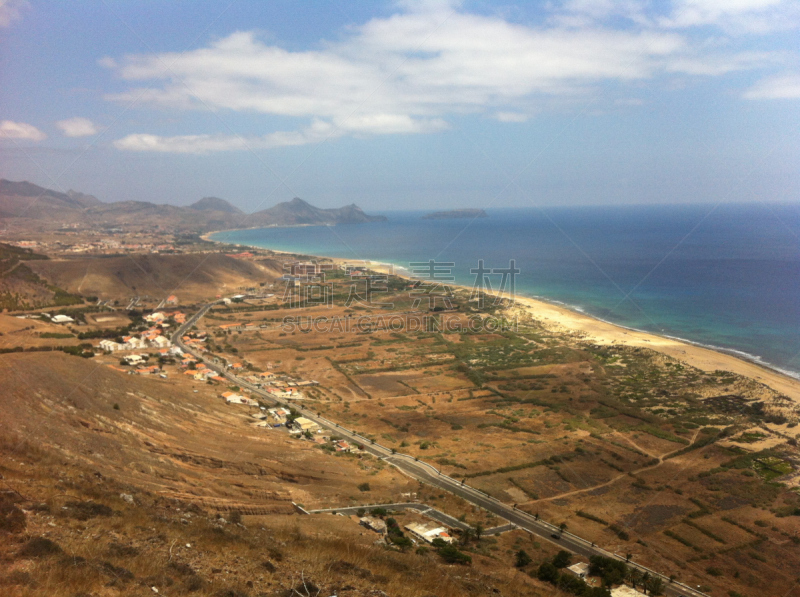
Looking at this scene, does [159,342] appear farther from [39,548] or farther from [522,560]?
[39,548]

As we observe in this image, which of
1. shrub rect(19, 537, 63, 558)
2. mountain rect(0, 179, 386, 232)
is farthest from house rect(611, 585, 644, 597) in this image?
mountain rect(0, 179, 386, 232)

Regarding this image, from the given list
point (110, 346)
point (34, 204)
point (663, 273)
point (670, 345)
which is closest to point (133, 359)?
point (110, 346)

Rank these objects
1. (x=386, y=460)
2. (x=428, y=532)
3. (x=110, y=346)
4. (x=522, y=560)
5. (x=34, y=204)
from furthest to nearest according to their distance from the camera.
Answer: (x=34, y=204) < (x=110, y=346) < (x=386, y=460) < (x=428, y=532) < (x=522, y=560)

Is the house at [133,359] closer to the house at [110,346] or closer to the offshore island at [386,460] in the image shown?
the offshore island at [386,460]

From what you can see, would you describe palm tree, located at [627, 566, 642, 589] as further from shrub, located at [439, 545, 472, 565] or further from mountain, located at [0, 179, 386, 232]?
mountain, located at [0, 179, 386, 232]

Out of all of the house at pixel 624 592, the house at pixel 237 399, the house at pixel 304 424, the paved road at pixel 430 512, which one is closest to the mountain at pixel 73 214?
the house at pixel 237 399

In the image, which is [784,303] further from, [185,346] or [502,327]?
[185,346]
